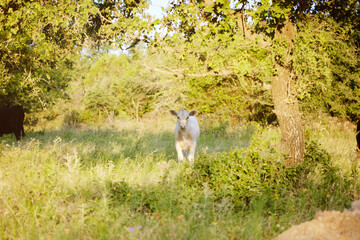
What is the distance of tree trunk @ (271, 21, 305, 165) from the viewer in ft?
17.7

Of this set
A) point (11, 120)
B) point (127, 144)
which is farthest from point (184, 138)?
point (11, 120)

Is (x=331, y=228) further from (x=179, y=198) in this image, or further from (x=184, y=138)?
(x=184, y=138)

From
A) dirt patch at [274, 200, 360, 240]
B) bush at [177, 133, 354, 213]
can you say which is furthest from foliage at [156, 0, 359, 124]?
dirt patch at [274, 200, 360, 240]

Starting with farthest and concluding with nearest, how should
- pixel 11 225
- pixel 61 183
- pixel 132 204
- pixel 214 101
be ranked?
pixel 214 101, pixel 61 183, pixel 132 204, pixel 11 225

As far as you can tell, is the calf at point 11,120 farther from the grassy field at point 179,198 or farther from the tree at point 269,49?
→ the tree at point 269,49

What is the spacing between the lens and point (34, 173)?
15.4ft

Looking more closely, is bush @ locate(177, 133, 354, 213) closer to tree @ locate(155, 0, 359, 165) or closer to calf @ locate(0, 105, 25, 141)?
tree @ locate(155, 0, 359, 165)

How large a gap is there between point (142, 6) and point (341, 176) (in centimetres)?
480

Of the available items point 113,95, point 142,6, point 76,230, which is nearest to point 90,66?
point 113,95

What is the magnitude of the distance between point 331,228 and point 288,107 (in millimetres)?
2933

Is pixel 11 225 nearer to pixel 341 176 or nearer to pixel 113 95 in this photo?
pixel 341 176

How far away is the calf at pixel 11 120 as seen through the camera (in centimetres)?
1064

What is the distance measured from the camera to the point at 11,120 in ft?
35.3

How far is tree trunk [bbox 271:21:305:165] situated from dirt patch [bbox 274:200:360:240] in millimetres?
2273
